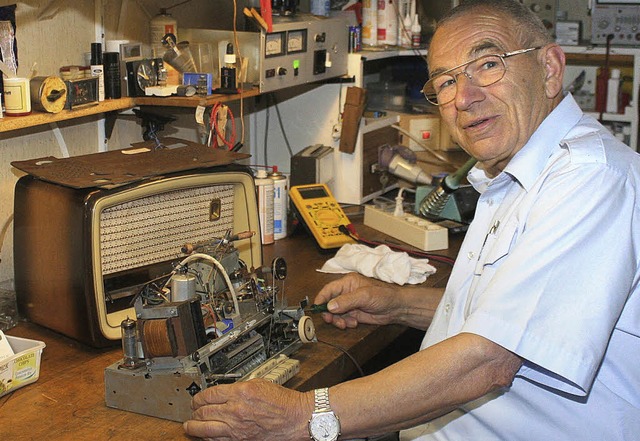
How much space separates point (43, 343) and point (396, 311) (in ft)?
2.54

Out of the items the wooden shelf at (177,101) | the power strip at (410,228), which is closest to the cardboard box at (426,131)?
the power strip at (410,228)

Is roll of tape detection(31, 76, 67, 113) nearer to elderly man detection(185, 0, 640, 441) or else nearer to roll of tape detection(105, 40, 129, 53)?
roll of tape detection(105, 40, 129, 53)

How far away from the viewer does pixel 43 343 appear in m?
1.73

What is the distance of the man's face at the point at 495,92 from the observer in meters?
1.63

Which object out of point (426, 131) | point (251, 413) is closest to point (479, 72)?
point (251, 413)

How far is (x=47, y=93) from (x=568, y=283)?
1200 mm

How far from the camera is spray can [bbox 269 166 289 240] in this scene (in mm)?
2600

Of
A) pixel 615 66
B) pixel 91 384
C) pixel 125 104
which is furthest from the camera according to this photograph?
pixel 615 66

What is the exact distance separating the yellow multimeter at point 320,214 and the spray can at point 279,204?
0.03 meters

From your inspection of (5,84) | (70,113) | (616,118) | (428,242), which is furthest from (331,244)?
(616,118)

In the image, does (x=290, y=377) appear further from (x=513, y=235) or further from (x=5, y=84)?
(x=5, y=84)

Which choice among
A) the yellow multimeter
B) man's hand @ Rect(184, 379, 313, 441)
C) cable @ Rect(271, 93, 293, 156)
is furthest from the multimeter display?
man's hand @ Rect(184, 379, 313, 441)

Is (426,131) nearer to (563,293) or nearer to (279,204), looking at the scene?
(279,204)

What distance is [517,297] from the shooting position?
141cm
